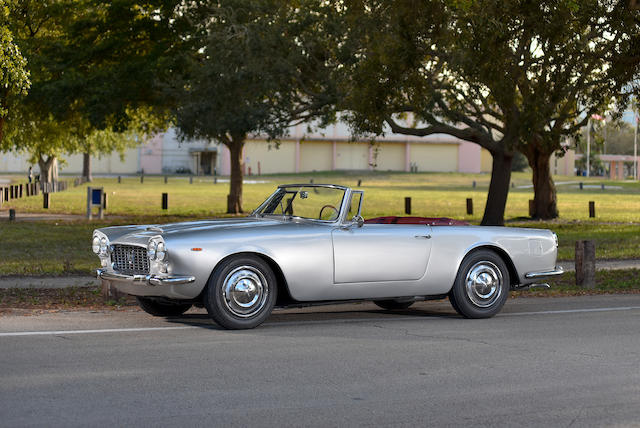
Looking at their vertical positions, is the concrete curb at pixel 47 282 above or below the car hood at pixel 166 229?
below

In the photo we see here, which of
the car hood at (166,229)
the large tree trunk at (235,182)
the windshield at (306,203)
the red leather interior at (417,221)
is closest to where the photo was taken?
the car hood at (166,229)

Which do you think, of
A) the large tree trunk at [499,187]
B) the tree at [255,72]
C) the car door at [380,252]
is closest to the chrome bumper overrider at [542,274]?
the car door at [380,252]

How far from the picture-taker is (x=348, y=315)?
10.6 meters

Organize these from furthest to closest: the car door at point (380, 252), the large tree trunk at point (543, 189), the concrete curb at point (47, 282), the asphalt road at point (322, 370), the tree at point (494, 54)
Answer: the large tree trunk at point (543, 189) → the tree at point (494, 54) → the concrete curb at point (47, 282) → the car door at point (380, 252) → the asphalt road at point (322, 370)

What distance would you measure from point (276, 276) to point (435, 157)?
109 meters

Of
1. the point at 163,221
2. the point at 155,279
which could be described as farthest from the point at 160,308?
the point at 163,221

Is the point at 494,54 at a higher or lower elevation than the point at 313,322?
higher

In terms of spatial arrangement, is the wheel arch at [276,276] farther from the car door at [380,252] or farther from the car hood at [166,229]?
the car door at [380,252]

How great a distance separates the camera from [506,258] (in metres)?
10.5

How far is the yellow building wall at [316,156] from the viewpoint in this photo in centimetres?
11350

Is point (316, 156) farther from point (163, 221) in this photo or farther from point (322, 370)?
→ point (322, 370)

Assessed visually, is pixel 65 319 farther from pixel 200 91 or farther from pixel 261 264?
pixel 200 91

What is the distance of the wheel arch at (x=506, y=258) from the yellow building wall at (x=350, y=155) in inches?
4034

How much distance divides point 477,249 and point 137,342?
12.7ft
